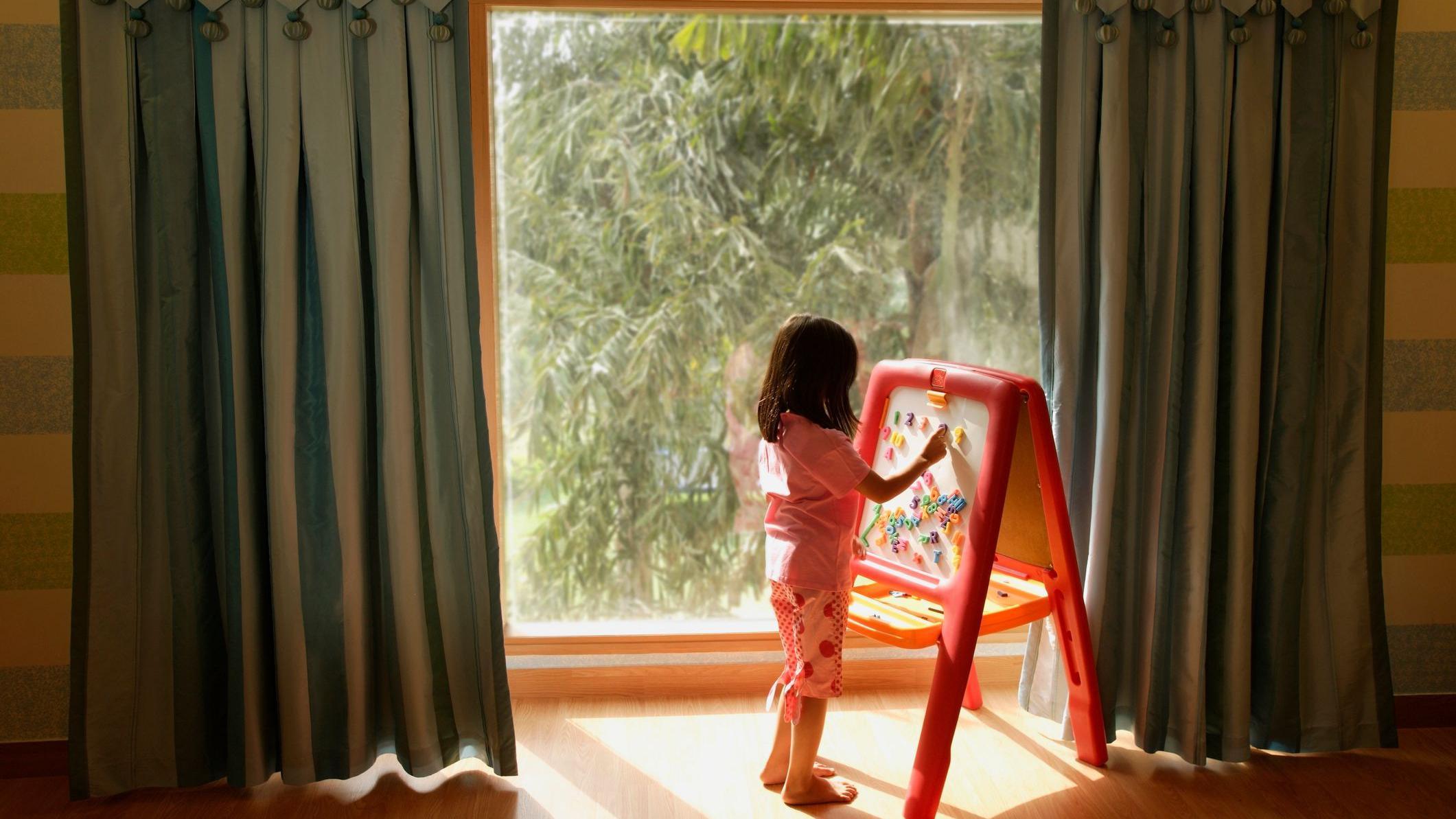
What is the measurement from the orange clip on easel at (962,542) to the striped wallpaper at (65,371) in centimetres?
97

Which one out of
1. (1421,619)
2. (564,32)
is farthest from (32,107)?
(1421,619)

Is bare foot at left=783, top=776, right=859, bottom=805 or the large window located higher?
the large window

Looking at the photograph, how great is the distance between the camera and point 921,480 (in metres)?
2.45

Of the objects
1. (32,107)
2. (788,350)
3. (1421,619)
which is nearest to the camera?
(788,350)

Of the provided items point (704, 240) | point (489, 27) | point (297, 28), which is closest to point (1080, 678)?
point (704, 240)

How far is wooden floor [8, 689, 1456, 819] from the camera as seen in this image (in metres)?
2.36

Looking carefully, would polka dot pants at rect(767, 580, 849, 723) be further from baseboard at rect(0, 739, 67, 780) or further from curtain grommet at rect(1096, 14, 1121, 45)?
baseboard at rect(0, 739, 67, 780)

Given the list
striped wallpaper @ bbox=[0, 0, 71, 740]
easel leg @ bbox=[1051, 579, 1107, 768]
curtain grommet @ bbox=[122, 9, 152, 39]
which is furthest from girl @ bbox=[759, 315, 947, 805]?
striped wallpaper @ bbox=[0, 0, 71, 740]

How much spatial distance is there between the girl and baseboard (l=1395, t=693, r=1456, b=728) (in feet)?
5.00

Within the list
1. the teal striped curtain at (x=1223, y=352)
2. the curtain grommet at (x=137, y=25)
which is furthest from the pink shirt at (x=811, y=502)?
the curtain grommet at (x=137, y=25)

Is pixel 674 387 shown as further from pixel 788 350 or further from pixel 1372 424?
pixel 1372 424

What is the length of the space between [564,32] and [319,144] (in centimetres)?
71

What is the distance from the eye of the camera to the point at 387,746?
8.33ft

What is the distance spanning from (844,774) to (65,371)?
79.2 inches
